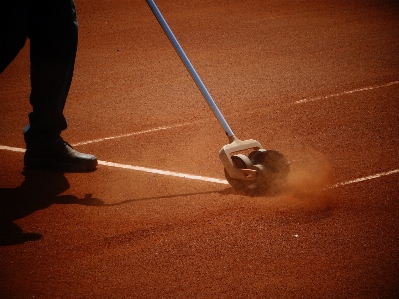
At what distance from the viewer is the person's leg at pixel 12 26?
528cm

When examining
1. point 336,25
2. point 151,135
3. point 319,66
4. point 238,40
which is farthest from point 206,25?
point 151,135

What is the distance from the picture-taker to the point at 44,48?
18.7ft

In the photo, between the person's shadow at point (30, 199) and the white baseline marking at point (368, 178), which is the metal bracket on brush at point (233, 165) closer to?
the white baseline marking at point (368, 178)

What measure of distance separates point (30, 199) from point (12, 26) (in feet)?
4.43

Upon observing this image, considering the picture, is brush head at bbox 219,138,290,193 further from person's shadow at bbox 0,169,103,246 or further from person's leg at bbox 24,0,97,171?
person's leg at bbox 24,0,97,171

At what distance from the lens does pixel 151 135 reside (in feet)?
22.0

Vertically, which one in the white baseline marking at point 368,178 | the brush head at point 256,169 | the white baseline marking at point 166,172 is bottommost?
the white baseline marking at point 166,172

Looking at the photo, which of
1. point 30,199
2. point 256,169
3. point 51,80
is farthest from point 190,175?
point 51,80

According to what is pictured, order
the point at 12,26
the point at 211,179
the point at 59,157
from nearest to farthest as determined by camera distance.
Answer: the point at 12,26
the point at 211,179
the point at 59,157

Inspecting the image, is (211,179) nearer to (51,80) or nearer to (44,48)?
(51,80)

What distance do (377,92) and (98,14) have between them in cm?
642

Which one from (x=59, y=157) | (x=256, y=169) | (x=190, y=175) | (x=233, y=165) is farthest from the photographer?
(x=59, y=157)

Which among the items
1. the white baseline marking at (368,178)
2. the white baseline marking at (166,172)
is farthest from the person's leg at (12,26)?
the white baseline marking at (368,178)

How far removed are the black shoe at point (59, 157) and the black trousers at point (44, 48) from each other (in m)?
0.07
